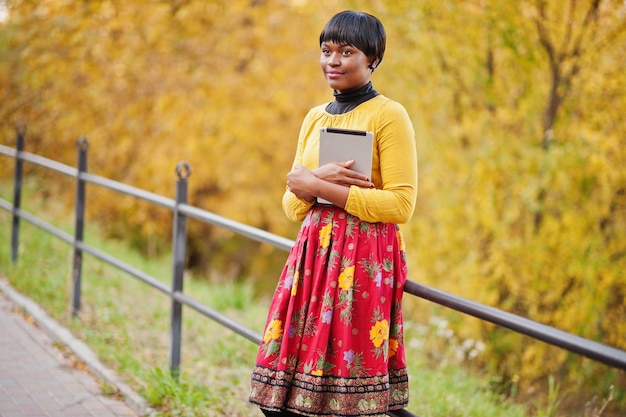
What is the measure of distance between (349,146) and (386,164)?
138 mm

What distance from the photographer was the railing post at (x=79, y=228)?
227 inches

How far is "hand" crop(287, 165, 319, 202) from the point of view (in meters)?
2.54

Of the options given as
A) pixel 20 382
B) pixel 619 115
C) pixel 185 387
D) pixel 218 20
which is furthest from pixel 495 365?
pixel 218 20

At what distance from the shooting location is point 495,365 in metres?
6.84

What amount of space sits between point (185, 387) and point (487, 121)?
3993 millimetres

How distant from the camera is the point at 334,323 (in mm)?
2523

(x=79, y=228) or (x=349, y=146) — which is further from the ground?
(x=349, y=146)

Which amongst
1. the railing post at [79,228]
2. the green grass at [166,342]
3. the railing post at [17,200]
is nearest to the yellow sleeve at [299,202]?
the green grass at [166,342]

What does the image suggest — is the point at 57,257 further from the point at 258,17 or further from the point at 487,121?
the point at 258,17

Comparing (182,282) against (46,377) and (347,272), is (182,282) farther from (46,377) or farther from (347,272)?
(347,272)

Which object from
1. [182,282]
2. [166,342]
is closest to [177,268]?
[182,282]

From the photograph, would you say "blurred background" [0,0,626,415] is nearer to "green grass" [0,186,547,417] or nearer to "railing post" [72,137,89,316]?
"green grass" [0,186,547,417]

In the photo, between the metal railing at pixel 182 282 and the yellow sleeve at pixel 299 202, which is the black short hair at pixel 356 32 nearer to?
the yellow sleeve at pixel 299 202

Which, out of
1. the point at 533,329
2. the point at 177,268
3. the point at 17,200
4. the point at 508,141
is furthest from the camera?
the point at 17,200
